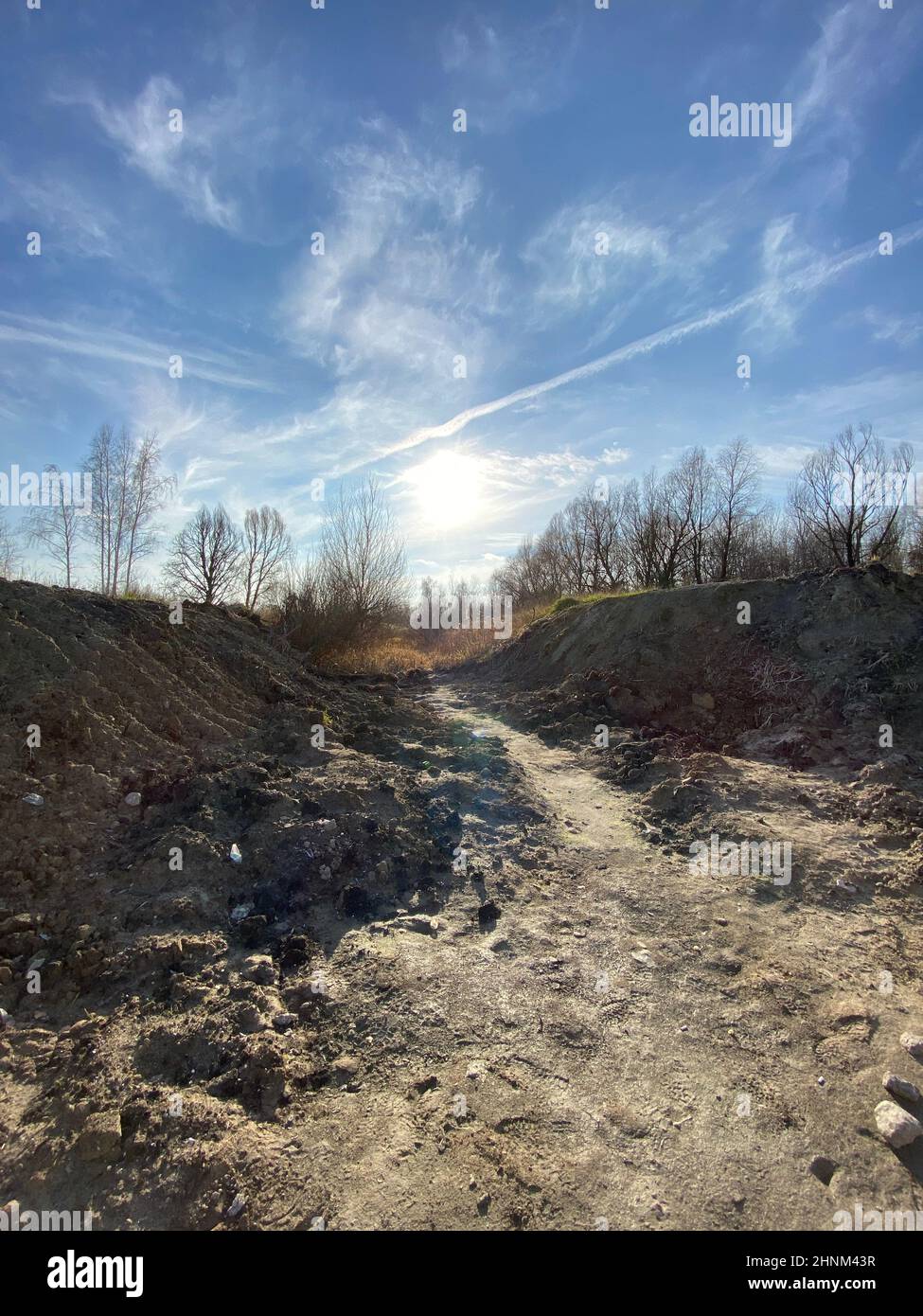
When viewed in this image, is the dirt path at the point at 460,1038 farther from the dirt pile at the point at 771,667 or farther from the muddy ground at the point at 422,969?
the dirt pile at the point at 771,667

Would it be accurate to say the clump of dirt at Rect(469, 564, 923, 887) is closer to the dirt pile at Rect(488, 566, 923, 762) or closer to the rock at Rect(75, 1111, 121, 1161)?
the dirt pile at Rect(488, 566, 923, 762)

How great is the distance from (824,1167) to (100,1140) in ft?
9.25

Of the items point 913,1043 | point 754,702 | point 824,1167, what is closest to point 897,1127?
point 824,1167

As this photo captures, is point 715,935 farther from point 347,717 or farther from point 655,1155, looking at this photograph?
point 347,717

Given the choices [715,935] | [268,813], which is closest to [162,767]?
[268,813]

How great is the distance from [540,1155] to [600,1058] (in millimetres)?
639

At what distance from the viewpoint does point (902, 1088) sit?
2.52 m

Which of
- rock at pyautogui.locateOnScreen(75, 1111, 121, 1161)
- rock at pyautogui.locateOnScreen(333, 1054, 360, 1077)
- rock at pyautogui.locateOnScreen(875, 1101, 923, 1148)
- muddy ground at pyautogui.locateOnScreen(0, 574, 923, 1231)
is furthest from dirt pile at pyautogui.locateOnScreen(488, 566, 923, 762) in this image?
rock at pyautogui.locateOnScreen(75, 1111, 121, 1161)

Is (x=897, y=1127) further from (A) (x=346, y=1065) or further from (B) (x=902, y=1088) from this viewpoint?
(A) (x=346, y=1065)

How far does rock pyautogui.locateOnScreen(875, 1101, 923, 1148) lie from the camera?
2.30 metres

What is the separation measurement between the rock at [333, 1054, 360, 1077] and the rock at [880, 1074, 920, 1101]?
237cm

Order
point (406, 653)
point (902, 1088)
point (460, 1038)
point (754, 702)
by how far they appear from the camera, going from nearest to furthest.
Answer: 1. point (902, 1088)
2. point (460, 1038)
3. point (754, 702)
4. point (406, 653)

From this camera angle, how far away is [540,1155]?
2.35 m

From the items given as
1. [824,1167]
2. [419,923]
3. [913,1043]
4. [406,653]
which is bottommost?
[824,1167]
